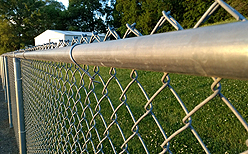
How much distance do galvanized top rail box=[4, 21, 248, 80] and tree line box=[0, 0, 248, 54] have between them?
18.7 metres

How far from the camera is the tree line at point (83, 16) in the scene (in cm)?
2222

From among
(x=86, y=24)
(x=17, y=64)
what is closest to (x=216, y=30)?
(x=17, y=64)

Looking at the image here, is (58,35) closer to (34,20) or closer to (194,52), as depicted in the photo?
(34,20)

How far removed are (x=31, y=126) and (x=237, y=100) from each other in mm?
3966

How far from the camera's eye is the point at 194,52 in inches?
17.8

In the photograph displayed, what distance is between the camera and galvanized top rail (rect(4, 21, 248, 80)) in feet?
1.28

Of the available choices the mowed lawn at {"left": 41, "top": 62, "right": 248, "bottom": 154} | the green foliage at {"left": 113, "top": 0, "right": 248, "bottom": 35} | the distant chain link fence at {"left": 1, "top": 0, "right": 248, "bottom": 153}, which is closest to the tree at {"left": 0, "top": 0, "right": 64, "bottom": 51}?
the green foliage at {"left": 113, "top": 0, "right": 248, "bottom": 35}

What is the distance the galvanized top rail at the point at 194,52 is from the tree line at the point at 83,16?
18.7 m

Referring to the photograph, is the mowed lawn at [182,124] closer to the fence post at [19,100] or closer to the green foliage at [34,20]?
the fence post at [19,100]

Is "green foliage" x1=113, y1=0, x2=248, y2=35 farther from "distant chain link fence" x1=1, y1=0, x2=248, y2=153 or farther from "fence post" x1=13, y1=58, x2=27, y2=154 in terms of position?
"fence post" x1=13, y1=58, x2=27, y2=154

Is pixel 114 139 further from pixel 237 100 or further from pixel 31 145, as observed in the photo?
pixel 237 100

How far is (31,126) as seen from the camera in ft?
9.96

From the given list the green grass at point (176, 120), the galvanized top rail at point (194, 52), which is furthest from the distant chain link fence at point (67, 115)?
the galvanized top rail at point (194, 52)

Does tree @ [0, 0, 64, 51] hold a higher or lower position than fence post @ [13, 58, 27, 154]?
higher
